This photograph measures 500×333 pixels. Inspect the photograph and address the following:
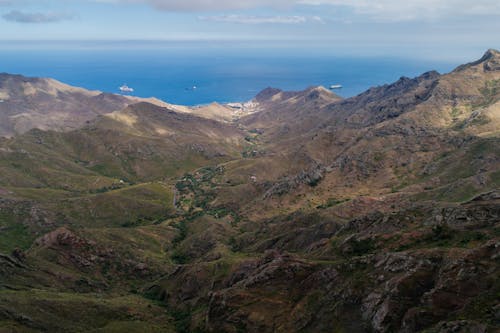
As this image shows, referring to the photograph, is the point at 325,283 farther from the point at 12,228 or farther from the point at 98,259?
the point at 12,228

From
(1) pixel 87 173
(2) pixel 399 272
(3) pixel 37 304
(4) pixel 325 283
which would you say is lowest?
(1) pixel 87 173

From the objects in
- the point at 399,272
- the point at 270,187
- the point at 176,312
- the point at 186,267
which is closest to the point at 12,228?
the point at 186,267

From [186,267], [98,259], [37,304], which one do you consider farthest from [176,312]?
[98,259]

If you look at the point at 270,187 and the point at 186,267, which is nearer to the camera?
the point at 186,267

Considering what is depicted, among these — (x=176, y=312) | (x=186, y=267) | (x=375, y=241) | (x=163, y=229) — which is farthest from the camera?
(x=163, y=229)

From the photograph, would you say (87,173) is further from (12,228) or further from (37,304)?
(37,304)

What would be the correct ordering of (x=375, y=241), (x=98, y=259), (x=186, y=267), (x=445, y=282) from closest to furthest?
(x=445, y=282), (x=375, y=241), (x=186, y=267), (x=98, y=259)

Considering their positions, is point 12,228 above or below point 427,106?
below
